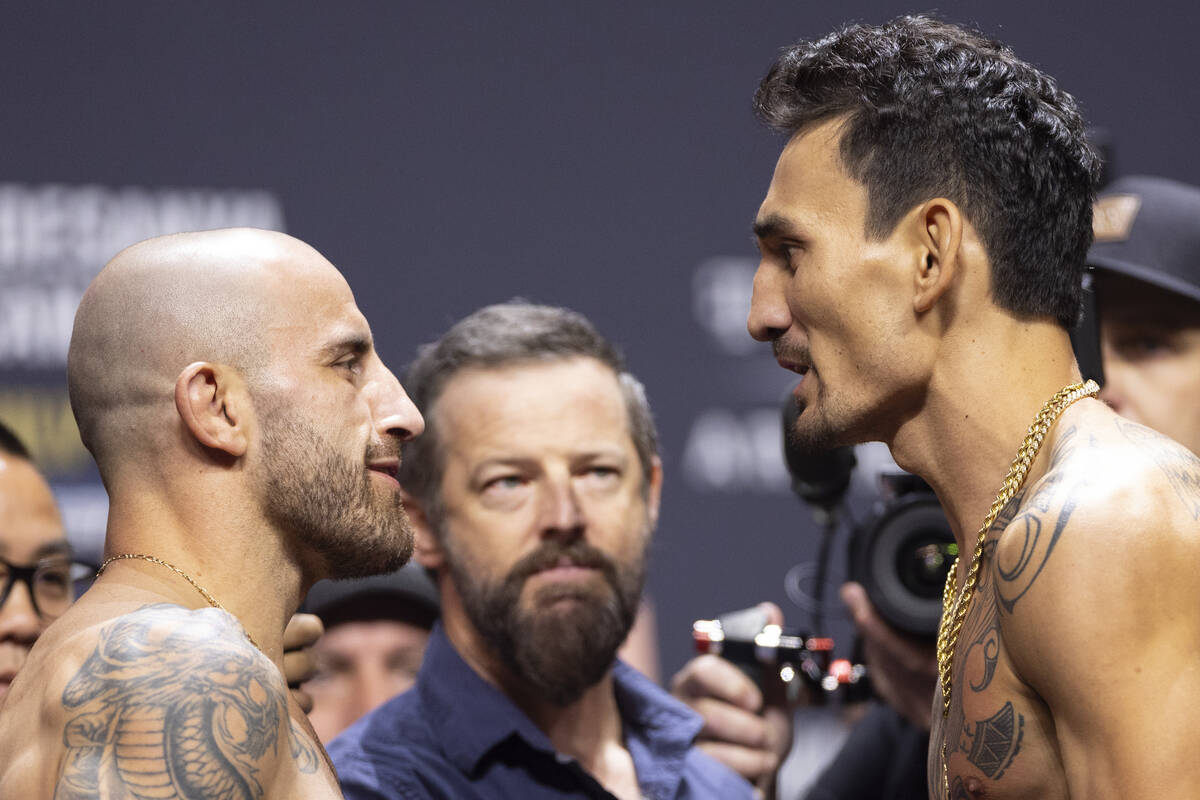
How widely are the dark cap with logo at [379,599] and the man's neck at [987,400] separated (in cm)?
158

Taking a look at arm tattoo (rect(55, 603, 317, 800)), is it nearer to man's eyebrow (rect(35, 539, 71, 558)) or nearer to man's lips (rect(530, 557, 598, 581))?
man's lips (rect(530, 557, 598, 581))

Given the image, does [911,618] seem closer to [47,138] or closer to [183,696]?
[183,696]

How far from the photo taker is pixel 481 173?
402 cm

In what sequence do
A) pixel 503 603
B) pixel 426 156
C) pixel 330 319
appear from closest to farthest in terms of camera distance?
pixel 330 319 < pixel 503 603 < pixel 426 156

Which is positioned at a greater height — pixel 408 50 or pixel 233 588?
pixel 408 50

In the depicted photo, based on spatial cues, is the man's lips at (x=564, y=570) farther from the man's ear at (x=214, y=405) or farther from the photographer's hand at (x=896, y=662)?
the man's ear at (x=214, y=405)

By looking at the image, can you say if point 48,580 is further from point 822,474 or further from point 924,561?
point 924,561

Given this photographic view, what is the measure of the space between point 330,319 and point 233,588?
0.39 m

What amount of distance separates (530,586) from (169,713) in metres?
1.23

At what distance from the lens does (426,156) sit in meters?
3.98

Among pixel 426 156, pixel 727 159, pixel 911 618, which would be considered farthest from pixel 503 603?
pixel 727 159

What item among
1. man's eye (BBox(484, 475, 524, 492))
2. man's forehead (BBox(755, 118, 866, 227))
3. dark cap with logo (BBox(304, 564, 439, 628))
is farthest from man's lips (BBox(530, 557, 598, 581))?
man's forehead (BBox(755, 118, 866, 227))

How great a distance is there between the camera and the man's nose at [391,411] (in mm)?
1896

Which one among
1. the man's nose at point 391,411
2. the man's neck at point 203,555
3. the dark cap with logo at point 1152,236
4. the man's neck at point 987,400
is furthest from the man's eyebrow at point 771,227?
the dark cap with logo at point 1152,236
